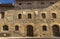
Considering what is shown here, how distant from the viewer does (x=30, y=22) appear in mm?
27750

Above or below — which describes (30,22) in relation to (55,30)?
above

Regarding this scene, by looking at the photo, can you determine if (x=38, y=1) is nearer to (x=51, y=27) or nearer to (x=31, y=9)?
(x=31, y=9)

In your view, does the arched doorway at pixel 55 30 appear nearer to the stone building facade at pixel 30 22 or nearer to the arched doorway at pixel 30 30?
the stone building facade at pixel 30 22

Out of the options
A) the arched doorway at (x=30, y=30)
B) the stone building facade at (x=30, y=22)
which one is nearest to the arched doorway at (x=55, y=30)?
the stone building facade at (x=30, y=22)

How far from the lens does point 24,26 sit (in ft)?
89.9

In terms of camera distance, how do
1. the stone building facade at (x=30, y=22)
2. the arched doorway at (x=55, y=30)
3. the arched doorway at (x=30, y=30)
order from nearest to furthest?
the stone building facade at (x=30, y=22) < the arched doorway at (x=55, y=30) < the arched doorway at (x=30, y=30)

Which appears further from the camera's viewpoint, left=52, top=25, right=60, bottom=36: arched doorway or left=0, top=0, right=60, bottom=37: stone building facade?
left=52, top=25, right=60, bottom=36: arched doorway

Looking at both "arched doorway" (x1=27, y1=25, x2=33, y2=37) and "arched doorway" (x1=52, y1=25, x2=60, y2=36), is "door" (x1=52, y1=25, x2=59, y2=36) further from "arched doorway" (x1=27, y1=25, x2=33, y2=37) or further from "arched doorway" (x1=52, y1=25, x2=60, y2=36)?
"arched doorway" (x1=27, y1=25, x2=33, y2=37)

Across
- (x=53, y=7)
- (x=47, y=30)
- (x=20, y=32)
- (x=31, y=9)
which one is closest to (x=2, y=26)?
(x=20, y=32)

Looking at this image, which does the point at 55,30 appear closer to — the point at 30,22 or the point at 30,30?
the point at 30,30

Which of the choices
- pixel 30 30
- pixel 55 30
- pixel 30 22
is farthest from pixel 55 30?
pixel 30 22

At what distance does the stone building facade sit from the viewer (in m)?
26.9

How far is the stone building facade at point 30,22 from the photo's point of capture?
26922 mm

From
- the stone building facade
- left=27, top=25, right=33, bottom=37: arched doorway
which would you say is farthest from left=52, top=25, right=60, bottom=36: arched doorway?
left=27, top=25, right=33, bottom=37: arched doorway
